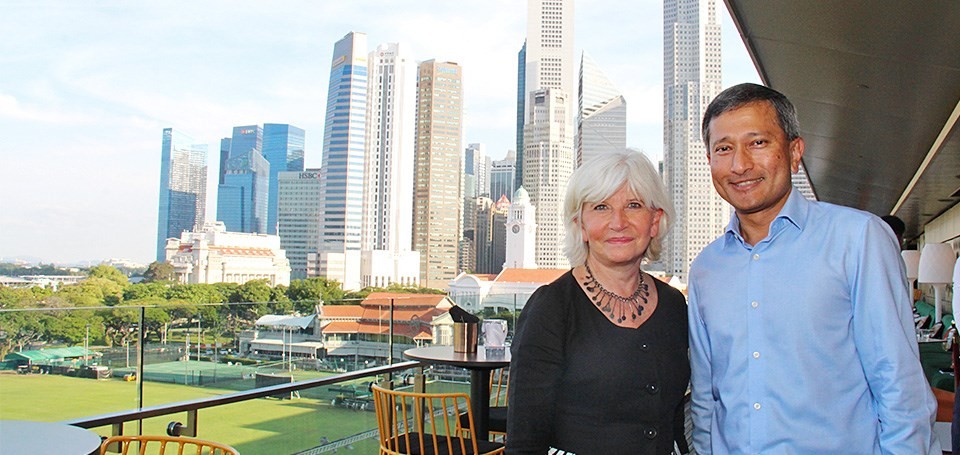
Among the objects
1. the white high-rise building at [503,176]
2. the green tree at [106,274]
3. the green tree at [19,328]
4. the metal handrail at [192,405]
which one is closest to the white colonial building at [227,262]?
the green tree at [106,274]

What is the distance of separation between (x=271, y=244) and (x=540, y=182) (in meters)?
42.4

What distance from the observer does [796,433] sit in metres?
1.26

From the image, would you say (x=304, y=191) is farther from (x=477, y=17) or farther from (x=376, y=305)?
(x=376, y=305)

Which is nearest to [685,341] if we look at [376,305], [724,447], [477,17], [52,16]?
[724,447]

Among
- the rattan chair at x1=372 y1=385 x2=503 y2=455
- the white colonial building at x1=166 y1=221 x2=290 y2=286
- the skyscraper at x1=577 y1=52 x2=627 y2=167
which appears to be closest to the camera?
the rattan chair at x1=372 y1=385 x2=503 y2=455

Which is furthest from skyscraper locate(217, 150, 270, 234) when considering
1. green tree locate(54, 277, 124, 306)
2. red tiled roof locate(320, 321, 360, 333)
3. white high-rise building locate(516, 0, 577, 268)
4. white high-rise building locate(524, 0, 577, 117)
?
red tiled roof locate(320, 321, 360, 333)

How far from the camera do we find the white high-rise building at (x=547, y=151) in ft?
363

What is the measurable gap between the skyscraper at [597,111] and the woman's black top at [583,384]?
98255 mm

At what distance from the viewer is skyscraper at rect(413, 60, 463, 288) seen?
103m

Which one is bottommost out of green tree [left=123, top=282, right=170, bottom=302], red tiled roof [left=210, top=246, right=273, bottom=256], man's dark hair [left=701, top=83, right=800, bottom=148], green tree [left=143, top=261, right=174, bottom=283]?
green tree [left=123, top=282, right=170, bottom=302]

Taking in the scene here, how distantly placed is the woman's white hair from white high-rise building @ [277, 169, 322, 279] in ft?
334

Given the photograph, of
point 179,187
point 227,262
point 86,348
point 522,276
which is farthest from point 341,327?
point 179,187

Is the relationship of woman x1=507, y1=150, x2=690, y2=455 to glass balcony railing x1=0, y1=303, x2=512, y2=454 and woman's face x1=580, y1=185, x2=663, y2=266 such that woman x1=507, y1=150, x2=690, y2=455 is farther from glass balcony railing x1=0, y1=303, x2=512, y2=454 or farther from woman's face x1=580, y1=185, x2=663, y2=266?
glass balcony railing x1=0, y1=303, x2=512, y2=454

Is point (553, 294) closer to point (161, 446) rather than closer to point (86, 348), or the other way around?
point (161, 446)
